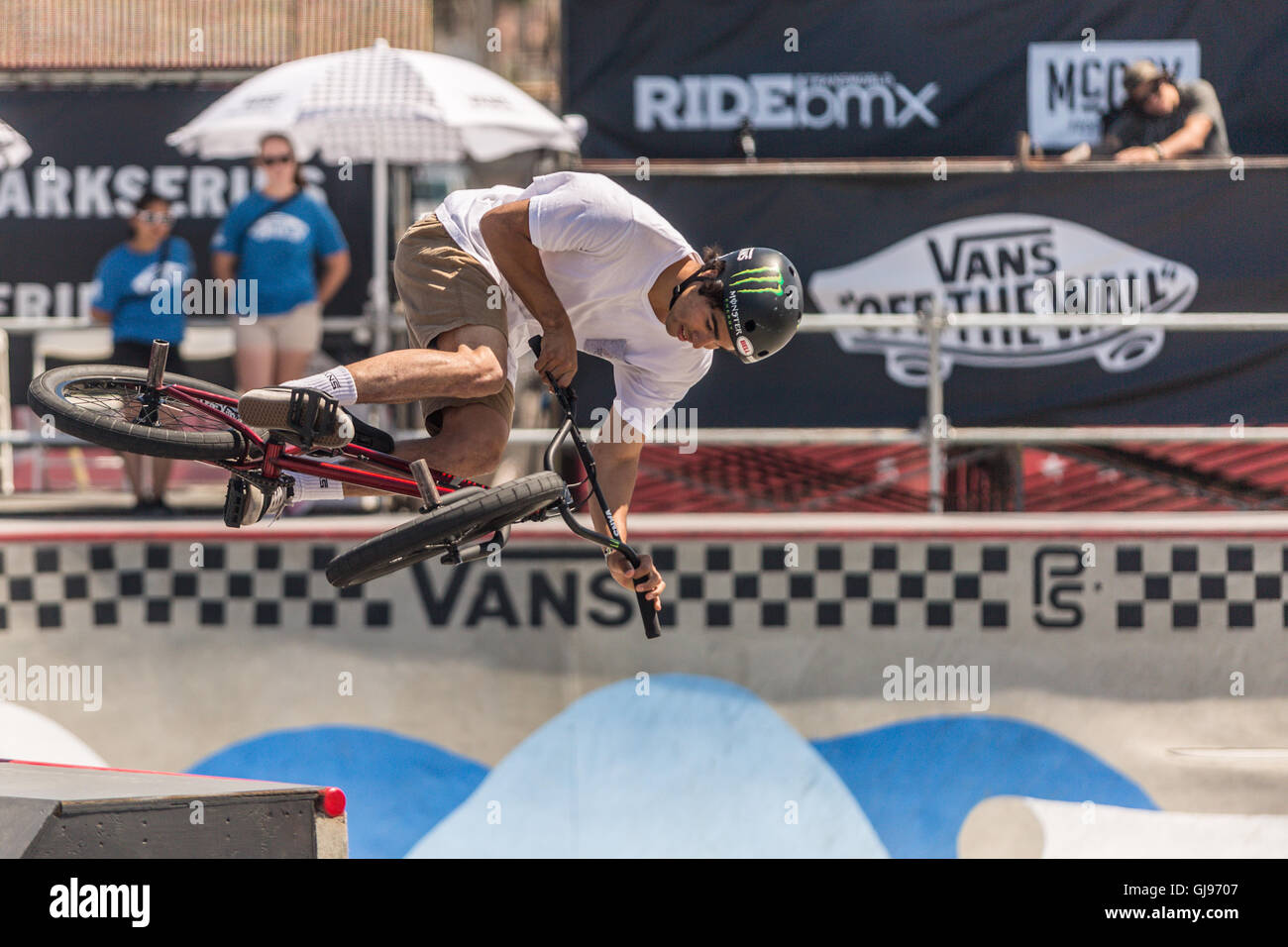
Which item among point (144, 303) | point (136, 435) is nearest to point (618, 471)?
point (136, 435)

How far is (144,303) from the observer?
24.2ft

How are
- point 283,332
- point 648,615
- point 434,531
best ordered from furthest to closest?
point 283,332, point 648,615, point 434,531

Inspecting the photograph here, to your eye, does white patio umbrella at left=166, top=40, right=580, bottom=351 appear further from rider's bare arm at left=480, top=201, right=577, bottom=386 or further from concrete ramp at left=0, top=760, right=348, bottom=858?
concrete ramp at left=0, top=760, right=348, bottom=858

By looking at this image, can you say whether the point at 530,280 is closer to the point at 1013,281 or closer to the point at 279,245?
the point at 279,245

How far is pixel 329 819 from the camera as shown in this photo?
4.65 m

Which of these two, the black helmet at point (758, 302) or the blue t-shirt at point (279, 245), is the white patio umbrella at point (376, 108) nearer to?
the blue t-shirt at point (279, 245)

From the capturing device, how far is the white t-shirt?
15.5ft

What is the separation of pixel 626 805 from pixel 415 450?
245 cm

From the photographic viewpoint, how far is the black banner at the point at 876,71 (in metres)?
7.46

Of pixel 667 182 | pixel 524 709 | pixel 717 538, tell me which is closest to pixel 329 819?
pixel 524 709

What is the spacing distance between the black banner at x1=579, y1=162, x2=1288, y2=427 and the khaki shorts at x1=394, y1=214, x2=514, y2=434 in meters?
2.10

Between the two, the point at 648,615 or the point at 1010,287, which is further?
the point at 1010,287

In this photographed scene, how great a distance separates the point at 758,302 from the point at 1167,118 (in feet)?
12.8

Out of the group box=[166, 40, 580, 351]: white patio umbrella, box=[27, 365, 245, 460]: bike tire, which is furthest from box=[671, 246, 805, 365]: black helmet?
box=[166, 40, 580, 351]: white patio umbrella
